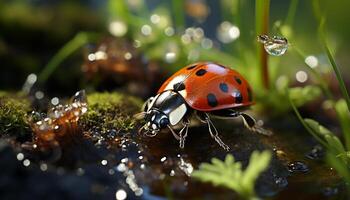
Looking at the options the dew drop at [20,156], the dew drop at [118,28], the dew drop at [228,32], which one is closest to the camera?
the dew drop at [20,156]

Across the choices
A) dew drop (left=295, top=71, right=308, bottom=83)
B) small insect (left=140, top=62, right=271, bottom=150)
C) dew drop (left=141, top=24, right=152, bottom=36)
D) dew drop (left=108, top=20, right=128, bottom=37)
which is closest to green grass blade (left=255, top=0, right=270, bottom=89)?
small insect (left=140, top=62, right=271, bottom=150)

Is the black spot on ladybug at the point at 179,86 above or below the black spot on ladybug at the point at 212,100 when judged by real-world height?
above

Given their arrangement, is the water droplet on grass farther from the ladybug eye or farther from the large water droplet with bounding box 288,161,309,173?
the ladybug eye

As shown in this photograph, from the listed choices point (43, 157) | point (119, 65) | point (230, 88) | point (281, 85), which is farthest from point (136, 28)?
point (43, 157)

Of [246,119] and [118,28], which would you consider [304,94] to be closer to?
[246,119]

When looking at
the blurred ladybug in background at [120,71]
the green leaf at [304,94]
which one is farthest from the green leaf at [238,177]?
the blurred ladybug in background at [120,71]

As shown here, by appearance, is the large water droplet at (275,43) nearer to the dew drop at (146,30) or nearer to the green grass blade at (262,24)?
the green grass blade at (262,24)

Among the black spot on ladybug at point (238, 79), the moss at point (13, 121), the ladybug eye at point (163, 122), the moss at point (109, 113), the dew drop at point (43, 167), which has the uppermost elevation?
the moss at point (13, 121)

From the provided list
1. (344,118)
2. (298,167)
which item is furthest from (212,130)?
(344,118)
